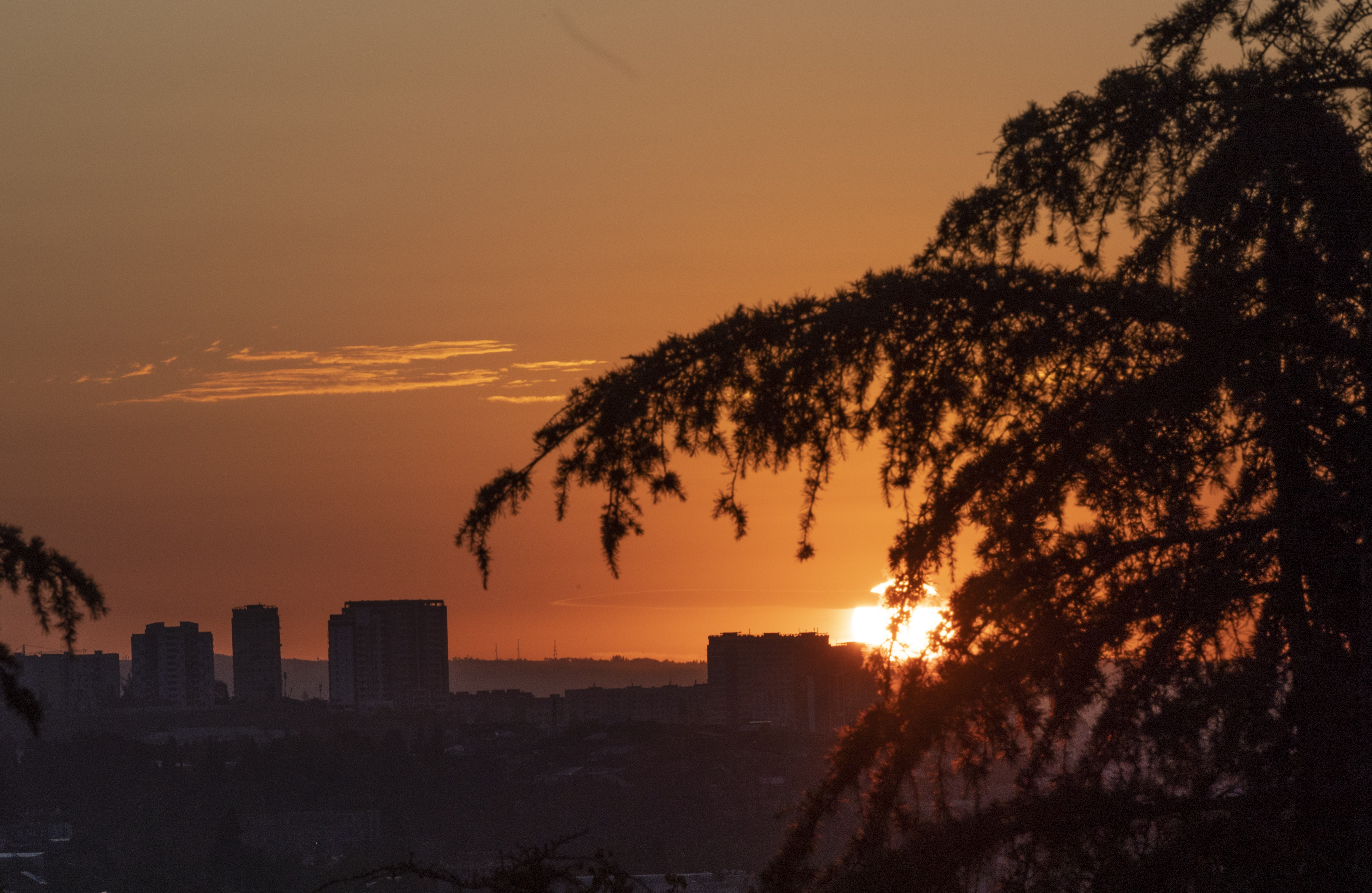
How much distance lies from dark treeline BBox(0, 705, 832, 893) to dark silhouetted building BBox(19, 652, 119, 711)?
16537 millimetres

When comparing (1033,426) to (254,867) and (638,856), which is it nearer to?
(638,856)

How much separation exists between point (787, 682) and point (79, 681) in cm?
6777

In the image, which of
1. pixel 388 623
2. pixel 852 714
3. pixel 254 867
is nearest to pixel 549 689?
pixel 388 623

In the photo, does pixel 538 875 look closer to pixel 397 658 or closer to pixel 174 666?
pixel 397 658

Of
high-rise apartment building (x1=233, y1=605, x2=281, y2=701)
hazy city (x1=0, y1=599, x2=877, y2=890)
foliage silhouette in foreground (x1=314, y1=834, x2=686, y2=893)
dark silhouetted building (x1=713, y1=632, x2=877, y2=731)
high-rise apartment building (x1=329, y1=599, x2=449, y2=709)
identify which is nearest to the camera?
foliage silhouette in foreground (x1=314, y1=834, x2=686, y2=893)

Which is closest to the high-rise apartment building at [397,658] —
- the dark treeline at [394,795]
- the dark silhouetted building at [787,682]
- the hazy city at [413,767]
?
the hazy city at [413,767]

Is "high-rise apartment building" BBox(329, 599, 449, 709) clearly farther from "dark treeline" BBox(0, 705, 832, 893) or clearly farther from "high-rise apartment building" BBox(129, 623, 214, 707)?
"dark treeline" BBox(0, 705, 832, 893)

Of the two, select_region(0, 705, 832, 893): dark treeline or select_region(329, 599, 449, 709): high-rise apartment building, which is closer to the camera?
select_region(0, 705, 832, 893): dark treeline

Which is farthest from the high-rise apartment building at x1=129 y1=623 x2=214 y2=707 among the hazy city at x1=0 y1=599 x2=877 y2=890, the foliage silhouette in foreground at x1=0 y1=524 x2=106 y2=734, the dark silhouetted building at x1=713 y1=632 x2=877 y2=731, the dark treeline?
the foliage silhouette in foreground at x1=0 y1=524 x2=106 y2=734

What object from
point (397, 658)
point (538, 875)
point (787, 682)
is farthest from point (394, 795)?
point (538, 875)

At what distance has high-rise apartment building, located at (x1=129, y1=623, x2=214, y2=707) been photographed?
96.3 m

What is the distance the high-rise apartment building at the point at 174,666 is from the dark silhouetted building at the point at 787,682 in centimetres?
4780

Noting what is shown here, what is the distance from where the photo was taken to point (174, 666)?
101m

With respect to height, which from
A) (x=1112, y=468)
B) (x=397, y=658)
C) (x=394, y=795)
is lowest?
(x=394, y=795)
